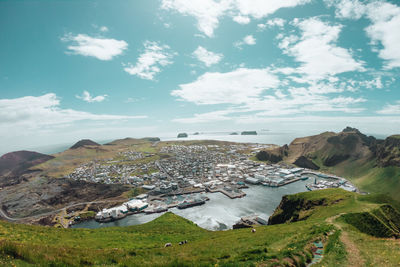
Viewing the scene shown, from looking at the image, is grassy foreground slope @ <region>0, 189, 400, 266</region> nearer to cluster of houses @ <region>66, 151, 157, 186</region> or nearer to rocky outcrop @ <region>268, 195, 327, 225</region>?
rocky outcrop @ <region>268, 195, 327, 225</region>

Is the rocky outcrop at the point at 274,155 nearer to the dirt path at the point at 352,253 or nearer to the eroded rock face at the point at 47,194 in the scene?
the eroded rock face at the point at 47,194

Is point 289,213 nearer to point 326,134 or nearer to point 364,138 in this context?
point 364,138

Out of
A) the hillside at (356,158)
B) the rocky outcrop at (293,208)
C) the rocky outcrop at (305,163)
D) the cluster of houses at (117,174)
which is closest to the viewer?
the rocky outcrop at (293,208)

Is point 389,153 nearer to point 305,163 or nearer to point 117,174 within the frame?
point 305,163

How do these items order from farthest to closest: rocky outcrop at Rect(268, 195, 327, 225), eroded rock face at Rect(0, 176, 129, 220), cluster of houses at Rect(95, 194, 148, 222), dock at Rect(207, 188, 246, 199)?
dock at Rect(207, 188, 246, 199) < eroded rock face at Rect(0, 176, 129, 220) < cluster of houses at Rect(95, 194, 148, 222) < rocky outcrop at Rect(268, 195, 327, 225)

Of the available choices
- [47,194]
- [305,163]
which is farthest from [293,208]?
[305,163]

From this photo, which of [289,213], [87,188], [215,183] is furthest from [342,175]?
[87,188]

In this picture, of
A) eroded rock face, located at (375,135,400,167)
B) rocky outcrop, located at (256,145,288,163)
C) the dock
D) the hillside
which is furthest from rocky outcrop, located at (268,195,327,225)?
rocky outcrop, located at (256,145,288,163)

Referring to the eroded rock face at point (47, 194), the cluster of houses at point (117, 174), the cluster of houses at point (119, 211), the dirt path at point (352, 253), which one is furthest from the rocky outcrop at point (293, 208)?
the cluster of houses at point (117, 174)
